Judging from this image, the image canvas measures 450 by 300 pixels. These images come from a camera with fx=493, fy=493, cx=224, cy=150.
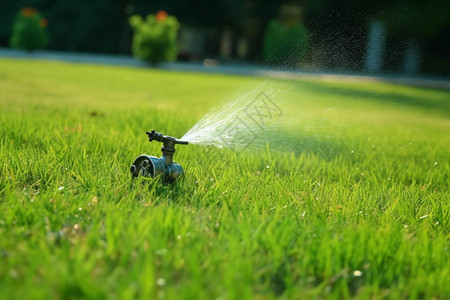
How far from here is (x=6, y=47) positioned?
31359mm

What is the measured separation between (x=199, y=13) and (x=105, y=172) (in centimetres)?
2553

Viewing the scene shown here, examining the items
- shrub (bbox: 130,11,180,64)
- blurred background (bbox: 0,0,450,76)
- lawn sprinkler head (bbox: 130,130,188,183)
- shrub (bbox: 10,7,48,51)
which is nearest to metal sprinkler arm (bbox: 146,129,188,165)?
lawn sprinkler head (bbox: 130,130,188,183)

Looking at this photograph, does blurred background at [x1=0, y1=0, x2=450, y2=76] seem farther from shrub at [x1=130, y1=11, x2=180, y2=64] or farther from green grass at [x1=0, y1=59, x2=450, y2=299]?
green grass at [x1=0, y1=59, x2=450, y2=299]

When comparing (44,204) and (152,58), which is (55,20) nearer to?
(152,58)

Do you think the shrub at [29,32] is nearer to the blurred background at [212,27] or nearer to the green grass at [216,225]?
the blurred background at [212,27]

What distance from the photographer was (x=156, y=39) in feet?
66.8

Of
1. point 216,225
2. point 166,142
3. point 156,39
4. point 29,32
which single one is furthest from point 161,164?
point 29,32

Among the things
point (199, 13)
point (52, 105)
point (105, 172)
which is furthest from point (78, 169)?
point (199, 13)

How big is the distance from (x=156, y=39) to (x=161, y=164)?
1883 centimetres

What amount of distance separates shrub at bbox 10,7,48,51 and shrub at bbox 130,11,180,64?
6100 mm

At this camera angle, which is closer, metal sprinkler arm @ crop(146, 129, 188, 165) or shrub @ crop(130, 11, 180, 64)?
metal sprinkler arm @ crop(146, 129, 188, 165)

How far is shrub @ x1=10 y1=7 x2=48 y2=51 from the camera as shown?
77.5ft

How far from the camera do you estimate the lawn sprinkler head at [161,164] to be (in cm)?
229

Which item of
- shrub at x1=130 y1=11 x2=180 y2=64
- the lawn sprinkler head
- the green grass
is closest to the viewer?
the green grass
